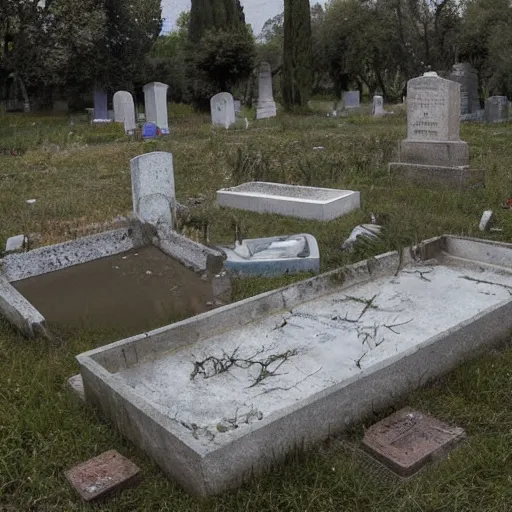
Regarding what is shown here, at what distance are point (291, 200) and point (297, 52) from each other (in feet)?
59.4

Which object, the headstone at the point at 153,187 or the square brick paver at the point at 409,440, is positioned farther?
the headstone at the point at 153,187

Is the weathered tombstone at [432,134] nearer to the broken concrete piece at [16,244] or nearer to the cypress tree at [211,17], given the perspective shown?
the broken concrete piece at [16,244]

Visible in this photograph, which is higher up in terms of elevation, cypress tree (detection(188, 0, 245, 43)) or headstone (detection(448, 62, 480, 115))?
cypress tree (detection(188, 0, 245, 43))

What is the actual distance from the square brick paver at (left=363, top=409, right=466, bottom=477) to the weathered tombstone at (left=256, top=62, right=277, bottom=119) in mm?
22255

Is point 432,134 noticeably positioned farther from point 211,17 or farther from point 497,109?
point 211,17

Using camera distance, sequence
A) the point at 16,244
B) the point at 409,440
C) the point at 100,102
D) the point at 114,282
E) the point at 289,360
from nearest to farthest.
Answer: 1. the point at 409,440
2. the point at 289,360
3. the point at 114,282
4. the point at 16,244
5. the point at 100,102

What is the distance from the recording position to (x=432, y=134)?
358 inches

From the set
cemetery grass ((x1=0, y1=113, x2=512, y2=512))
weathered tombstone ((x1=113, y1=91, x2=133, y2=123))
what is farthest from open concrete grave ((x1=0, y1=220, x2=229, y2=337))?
weathered tombstone ((x1=113, y1=91, x2=133, y2=123))

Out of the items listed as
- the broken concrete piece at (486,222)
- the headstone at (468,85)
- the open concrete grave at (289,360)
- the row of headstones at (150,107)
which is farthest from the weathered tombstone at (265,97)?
the open concrete grave at (289,360)

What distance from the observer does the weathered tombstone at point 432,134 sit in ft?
28.9

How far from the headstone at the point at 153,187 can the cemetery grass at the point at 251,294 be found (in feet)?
1.13

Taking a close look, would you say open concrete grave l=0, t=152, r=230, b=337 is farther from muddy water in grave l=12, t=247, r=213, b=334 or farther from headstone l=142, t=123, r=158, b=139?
headstone l=142, t=123, r=158, b=139

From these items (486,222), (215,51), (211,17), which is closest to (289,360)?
(486,222)

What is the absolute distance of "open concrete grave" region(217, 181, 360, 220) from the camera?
6.77 metres
